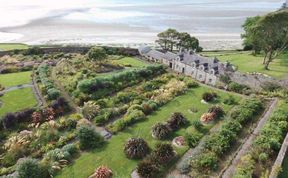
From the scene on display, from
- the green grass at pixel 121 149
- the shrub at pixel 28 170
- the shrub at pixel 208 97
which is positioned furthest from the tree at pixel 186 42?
the shrub at pixel 28 170

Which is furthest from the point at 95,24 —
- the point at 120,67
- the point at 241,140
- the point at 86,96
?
the point at 241,140

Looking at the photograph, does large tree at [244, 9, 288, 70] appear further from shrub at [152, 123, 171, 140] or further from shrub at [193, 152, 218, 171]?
shrub at [193, 152, 218, 171]

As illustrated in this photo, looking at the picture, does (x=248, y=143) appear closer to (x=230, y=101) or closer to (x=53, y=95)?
(x=230, y=101)

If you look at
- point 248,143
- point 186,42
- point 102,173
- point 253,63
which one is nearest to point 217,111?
point 248,143

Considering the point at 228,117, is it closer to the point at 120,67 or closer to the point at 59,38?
the point at 120,67

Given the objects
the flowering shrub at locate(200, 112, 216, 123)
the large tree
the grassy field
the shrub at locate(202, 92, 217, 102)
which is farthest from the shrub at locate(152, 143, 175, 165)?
the large tree

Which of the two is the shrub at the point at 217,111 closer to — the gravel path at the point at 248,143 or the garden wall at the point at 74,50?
the gravel path at the point at 248,143

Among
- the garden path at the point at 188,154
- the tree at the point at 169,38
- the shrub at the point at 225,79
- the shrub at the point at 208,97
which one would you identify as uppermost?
the tree at the point at 169,38

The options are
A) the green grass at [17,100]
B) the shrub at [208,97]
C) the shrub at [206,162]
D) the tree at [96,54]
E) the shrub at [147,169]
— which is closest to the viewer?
the shrub at [147,169]
